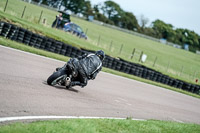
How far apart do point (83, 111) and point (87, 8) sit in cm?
11267

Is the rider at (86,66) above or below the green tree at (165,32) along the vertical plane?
below

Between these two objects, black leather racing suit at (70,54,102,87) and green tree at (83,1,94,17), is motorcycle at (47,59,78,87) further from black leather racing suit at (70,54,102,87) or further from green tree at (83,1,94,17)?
green tree at (83,1,94,17)

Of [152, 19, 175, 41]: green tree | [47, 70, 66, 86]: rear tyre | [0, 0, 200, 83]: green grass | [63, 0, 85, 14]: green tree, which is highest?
[152, 19, 175, 41]: green tree

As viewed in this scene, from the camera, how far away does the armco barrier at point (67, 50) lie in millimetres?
17903

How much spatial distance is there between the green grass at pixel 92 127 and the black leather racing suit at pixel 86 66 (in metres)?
2.34

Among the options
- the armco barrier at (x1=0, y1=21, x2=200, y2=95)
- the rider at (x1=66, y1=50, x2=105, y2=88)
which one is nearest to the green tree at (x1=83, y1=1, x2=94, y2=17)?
the armco barrier at (x1=0, y1=21, x2=200, y2=95)

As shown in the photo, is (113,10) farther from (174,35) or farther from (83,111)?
(83,111)

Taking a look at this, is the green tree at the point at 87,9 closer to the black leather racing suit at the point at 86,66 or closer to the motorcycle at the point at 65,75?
the black leather racing suit at the point at 86,66

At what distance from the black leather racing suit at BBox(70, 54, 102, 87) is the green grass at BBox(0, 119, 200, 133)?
2.34 metres

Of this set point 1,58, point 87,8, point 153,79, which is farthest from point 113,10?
point 1,58

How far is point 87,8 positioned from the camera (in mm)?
117938

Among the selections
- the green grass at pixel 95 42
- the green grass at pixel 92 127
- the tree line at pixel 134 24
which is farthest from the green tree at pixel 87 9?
the green grass at pixel 92 127

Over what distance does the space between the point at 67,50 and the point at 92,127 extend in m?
14.7

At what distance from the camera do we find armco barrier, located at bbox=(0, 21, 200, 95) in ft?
58.7
